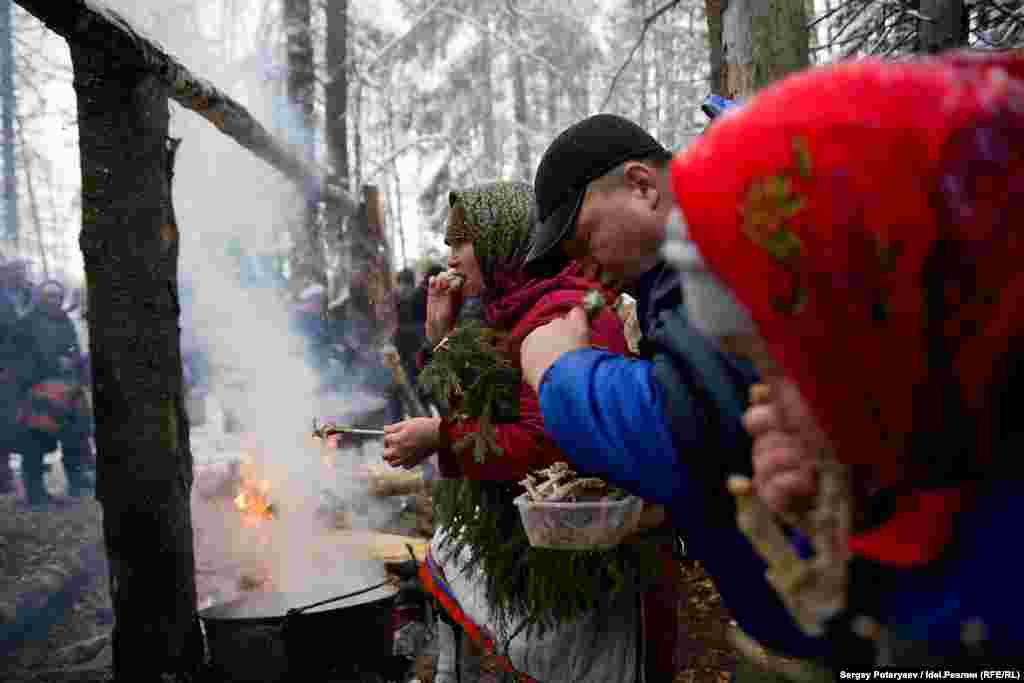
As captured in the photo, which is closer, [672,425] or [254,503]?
[672,425]

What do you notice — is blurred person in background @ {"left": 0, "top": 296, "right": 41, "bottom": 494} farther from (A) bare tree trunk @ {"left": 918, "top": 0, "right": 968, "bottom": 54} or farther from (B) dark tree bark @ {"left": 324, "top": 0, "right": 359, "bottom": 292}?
(A) bare tree trunk @ {"left": 918, "top": 0, "right": 968, "bottom": 54}

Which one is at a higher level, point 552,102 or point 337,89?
point 552,102

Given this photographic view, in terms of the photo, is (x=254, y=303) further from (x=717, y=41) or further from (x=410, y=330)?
(x=717, y=41)

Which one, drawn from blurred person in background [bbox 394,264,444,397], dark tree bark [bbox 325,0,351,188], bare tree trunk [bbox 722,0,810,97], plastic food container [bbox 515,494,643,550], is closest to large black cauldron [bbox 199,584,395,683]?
plastic food container [bbox 515,494,643,550]

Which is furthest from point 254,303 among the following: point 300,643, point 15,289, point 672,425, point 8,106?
point 672,425

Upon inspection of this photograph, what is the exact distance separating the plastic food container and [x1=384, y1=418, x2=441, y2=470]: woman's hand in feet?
2.17

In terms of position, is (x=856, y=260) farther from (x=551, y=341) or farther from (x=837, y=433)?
(x=551, y=341)

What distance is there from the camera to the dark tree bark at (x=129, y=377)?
170 inches

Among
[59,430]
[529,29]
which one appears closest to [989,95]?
[59,430]

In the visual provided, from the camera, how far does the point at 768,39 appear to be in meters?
4.73

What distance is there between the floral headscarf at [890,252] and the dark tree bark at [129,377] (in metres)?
4.24

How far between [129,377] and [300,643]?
178 cm

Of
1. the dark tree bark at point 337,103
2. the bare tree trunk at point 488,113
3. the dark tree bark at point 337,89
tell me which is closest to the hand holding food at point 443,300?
the dark tree bark at point 337,103

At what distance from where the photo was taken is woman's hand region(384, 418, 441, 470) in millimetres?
2695
